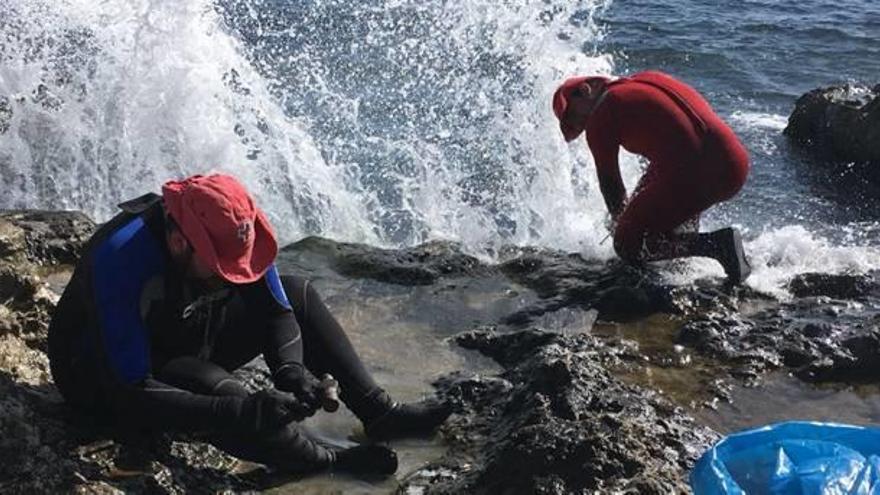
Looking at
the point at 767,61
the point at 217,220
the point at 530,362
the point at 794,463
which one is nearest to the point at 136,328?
the point at 217,220

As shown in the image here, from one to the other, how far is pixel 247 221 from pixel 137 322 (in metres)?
0.42

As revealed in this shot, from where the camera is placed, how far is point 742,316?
16.2 ft

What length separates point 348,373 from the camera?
3854 millimetres

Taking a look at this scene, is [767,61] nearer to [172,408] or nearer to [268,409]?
[268,409]

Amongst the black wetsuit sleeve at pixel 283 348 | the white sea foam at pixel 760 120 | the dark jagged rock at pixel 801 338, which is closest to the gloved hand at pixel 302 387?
the black wetsuit sleeve at pixel 283 348

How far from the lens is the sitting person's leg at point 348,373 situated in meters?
3.85

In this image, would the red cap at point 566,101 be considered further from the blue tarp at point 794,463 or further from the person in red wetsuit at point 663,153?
Answer: the blue tarp at point 794,463

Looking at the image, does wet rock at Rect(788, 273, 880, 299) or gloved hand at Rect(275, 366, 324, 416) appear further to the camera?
wet rock at Rect(788, 273, 880, 299)

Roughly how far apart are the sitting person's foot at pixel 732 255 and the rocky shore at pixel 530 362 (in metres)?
0.08

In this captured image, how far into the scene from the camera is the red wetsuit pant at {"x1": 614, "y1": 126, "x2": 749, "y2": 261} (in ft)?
17.0

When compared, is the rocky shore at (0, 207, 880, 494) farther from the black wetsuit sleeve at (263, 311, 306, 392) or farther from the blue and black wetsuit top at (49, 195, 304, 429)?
the black wetsuit sleeve at (263, 311, 306, 392)

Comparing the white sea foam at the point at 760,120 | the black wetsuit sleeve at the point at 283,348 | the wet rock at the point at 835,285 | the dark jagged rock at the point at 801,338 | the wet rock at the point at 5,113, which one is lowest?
the white sea foam at the point at 760,120

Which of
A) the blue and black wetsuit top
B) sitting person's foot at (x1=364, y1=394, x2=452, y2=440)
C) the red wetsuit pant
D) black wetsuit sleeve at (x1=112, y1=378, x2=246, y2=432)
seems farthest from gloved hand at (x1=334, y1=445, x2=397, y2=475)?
the red wetsuit pant

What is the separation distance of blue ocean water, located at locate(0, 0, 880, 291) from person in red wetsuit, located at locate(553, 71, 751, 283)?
214 mm
